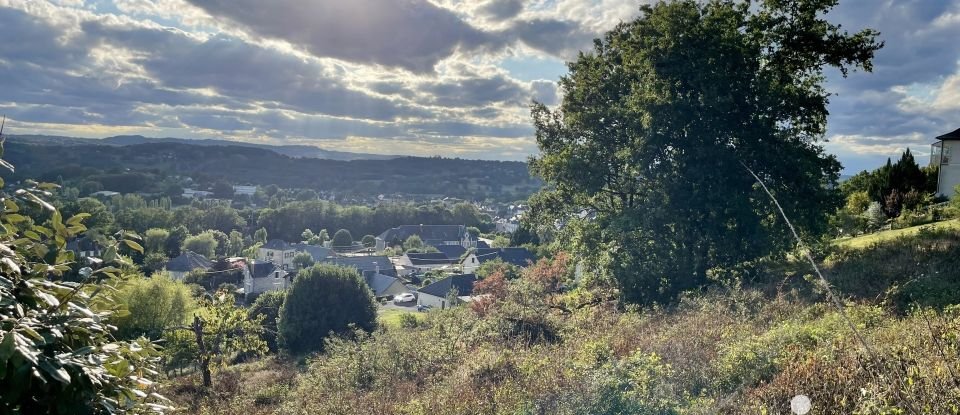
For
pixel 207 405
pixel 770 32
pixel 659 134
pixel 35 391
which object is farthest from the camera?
pixel 770 32

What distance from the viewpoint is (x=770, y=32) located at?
14.6m

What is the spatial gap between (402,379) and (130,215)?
299 ft

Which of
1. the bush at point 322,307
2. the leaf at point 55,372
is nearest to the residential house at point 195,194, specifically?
the bush at point 322,307

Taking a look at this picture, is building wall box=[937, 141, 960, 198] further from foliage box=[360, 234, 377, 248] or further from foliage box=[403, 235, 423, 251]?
foliage box=[360, 234, 377, 248]

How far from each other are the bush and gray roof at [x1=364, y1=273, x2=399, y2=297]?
25490 millimetres

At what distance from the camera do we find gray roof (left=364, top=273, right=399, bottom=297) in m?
60.1

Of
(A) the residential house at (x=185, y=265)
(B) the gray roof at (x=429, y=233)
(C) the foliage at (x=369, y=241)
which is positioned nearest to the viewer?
(A) the residential house at (x=185, y=265)

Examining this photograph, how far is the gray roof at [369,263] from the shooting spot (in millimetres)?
70562

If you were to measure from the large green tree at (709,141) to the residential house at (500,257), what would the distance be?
50.1m

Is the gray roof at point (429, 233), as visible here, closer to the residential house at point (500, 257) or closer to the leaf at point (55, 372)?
the residential house at point (500, 257)

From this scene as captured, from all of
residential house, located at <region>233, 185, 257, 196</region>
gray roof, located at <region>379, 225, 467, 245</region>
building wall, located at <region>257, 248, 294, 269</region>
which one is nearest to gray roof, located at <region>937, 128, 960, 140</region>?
building wall, located at <region>257, 248, 294, 269</region>

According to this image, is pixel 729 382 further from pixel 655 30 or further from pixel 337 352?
pixel 655 30

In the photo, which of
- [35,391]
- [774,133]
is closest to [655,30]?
[774,133]

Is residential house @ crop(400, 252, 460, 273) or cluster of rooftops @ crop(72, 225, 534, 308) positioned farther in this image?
residential house @ crop(400, 252, 460, 273)
